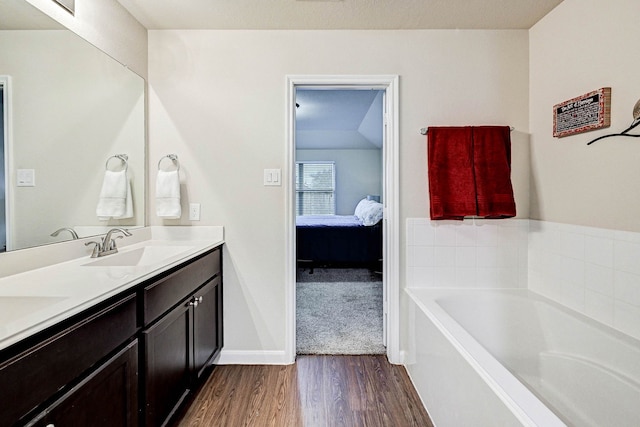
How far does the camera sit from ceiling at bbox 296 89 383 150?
4.14 m

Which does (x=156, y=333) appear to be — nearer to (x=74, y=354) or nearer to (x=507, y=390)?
(x=74, y=354)

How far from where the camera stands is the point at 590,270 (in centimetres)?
166

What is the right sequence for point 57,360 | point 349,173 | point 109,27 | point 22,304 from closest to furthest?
point 57,360
point 22,304
point 109,27
point 349,173

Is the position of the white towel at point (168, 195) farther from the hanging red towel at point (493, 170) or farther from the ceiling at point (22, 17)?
the hanging red towel at point (493, 170)

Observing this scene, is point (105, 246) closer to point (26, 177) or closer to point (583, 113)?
point (26, 177)

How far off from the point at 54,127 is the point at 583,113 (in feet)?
8.62

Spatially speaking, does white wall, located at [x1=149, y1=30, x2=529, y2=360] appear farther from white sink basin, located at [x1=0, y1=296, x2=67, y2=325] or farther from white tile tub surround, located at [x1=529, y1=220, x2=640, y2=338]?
white sink basin, located at [x1=0, y1=296, x2=67, y2=325]

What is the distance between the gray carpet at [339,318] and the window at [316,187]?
3444 mm

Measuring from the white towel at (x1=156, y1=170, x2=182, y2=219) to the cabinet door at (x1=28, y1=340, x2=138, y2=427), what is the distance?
1.01m

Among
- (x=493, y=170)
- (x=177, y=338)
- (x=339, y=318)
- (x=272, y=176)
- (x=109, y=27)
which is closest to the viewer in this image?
(x=177, y=338)

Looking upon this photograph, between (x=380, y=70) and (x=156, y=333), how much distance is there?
6.52ft

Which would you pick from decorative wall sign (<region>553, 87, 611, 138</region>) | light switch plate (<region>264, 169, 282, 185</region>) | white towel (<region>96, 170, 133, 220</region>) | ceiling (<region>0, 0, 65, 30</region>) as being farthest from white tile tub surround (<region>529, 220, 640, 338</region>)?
ceiling (<region>0, 0, 65, 30</region>)

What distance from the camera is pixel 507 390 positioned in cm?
100

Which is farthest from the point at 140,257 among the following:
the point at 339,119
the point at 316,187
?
the point at 316,187
